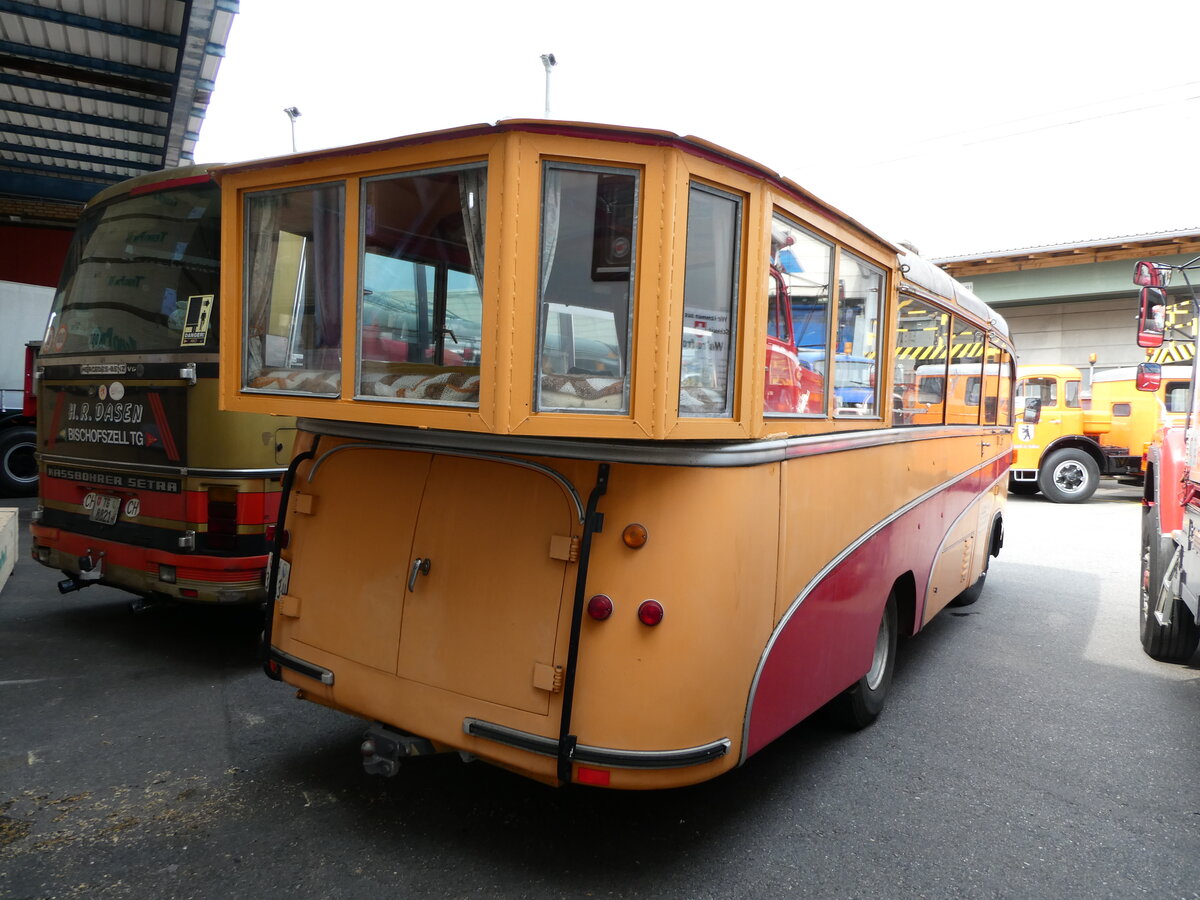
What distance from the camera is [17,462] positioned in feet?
35.1

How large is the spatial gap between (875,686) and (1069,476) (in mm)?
12840

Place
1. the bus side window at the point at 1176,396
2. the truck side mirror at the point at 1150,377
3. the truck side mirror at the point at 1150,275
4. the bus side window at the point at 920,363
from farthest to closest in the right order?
the bus side window at the point at 1176,396, the truck side mirror at the point at 1150,377, the truck side mirror at the point at 1150,275, the bus side window at the point at 920,363

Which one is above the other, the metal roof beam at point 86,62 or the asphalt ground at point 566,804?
the metal roof beam at point 86,62

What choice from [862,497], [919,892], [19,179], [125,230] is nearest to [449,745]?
[919,892]

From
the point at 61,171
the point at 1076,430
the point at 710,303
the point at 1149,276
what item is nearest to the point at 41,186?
the point at 61,171

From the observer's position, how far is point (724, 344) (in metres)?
2.68

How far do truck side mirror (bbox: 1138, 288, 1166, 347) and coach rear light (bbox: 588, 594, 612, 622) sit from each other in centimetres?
399

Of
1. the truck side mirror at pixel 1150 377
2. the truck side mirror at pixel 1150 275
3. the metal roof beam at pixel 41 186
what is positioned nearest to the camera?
the truck side mirror at pixel 1150 275

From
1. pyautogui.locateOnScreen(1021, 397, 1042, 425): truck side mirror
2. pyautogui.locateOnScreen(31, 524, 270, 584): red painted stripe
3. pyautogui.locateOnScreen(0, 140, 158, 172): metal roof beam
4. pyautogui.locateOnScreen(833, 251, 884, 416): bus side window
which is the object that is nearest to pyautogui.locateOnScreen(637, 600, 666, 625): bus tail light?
pyautogui.locateOnScreen(833, 251, 884, 416): bus side window

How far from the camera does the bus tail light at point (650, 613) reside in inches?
→ 103

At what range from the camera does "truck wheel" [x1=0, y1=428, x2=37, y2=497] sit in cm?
1054

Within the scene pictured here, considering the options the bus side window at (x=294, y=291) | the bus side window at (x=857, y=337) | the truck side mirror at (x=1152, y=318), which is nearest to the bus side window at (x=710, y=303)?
the bus side window at (x=857, y=337)

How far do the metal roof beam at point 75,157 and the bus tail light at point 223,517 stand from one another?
29.0 ft

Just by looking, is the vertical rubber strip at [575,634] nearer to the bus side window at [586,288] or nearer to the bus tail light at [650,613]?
the bus tail light at [650,613]
